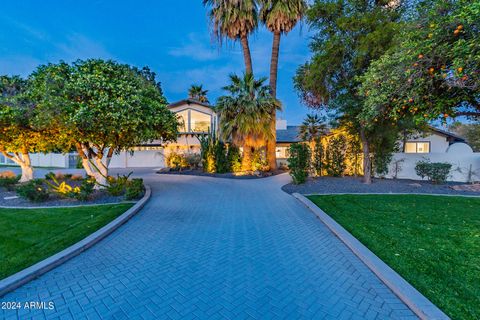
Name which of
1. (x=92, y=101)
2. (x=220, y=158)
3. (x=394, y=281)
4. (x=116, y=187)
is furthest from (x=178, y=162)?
(x=394, y=281)

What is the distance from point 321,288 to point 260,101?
14.2 metres

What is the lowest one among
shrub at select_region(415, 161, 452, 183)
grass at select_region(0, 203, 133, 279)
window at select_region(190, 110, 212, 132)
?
grass at select_region(0, 203, 133, 279)

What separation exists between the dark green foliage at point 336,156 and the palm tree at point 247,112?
4347mm

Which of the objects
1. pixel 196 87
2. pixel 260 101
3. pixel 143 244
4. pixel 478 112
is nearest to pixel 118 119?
pixel 143 244

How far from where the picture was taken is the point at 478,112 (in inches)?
286

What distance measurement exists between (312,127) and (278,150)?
26.3ft

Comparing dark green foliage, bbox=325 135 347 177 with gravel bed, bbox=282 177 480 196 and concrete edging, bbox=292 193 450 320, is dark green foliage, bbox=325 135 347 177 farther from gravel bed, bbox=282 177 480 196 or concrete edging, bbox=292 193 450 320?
concrete edging, bbox=292 193 450 320

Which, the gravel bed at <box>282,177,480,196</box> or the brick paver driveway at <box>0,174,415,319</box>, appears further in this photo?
the gravel bed at <box>282,177,480,196</box>

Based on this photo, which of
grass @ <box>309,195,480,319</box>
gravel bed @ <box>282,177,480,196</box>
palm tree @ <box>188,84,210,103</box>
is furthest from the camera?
palm tree @ <box>188,84,210,103</box>

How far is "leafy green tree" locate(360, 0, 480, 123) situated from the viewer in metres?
4.12

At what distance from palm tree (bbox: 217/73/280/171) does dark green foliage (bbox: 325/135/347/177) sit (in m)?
4.35

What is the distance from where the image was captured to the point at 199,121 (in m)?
26.0

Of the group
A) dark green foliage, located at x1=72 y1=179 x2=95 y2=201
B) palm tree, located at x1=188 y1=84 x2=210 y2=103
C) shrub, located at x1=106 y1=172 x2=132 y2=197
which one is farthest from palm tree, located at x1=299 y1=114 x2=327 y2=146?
palm tree, located at x1=188 y1=84 x2=210 y2=103

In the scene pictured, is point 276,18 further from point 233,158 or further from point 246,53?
point 233,158
